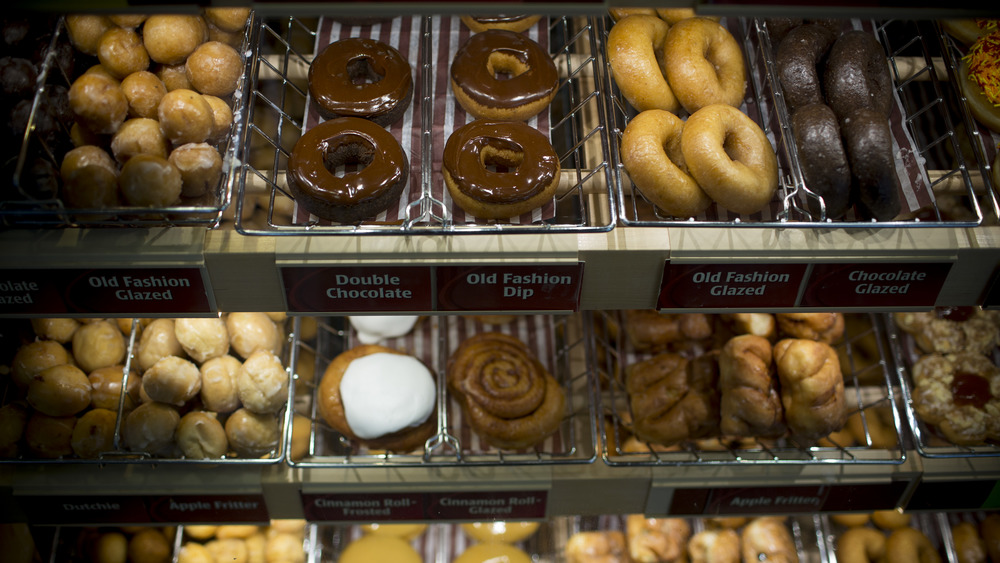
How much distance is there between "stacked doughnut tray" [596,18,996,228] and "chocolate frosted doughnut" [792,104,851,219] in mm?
32

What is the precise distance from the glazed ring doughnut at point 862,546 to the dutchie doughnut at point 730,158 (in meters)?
1.61

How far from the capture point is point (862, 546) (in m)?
2.62

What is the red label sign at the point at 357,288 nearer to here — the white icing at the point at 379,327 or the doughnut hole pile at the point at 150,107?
the doughnut hole pile at the point at 150,107

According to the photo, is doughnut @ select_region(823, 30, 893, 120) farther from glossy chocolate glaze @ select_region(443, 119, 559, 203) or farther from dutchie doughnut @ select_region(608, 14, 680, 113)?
glossy chocolate glaze @ select_region(443, 119, 559, 203)

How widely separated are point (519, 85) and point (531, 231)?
0.50 metres

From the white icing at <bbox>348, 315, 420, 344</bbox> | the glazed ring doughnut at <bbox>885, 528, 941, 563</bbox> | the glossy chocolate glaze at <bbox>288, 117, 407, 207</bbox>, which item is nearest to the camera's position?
the glossy chocolate glaze at <bbox>288, 117, 407, 207</bbox>

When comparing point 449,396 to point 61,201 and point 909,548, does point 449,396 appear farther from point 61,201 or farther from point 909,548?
point 909,548

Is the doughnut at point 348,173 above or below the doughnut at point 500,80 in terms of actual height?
below

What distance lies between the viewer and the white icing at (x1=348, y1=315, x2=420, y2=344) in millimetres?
2441

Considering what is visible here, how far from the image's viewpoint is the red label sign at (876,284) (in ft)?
5.24

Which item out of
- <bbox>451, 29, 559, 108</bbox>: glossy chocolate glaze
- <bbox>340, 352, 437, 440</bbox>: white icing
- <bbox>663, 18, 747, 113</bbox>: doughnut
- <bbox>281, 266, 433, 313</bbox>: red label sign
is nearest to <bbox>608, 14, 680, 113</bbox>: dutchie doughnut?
<bbox>663, 18, 747, 113</bbox>: doughnut

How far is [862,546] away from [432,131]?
2151mm

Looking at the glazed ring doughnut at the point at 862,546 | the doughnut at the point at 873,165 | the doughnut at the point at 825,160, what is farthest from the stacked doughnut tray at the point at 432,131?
the glazed ring doughnut at the point at 862,546

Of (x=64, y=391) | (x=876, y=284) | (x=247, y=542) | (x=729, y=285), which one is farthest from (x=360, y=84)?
(x=247, y=542)
